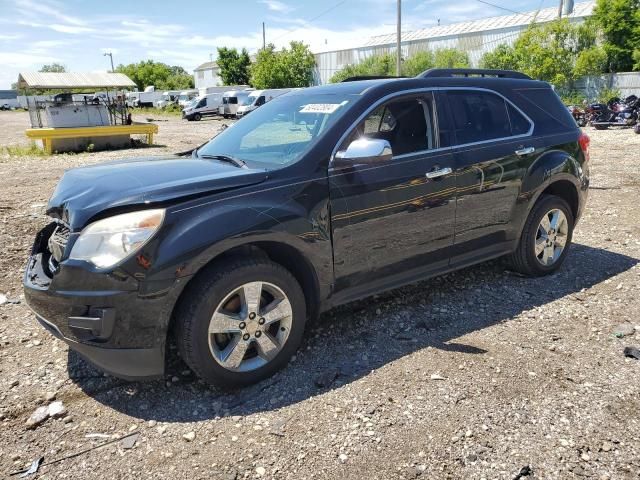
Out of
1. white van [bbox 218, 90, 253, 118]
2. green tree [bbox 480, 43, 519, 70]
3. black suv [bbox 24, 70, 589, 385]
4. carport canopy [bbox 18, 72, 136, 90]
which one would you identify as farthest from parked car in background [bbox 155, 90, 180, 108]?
black suv [bbox 24, 70, 589, 385]

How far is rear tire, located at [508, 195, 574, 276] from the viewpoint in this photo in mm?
4699

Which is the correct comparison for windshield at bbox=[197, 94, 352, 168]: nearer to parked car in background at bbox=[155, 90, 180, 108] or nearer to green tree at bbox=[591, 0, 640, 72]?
green tree at bbox=[591, 0, 640, 72]

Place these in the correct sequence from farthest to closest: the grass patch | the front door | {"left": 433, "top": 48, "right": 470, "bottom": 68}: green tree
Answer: {"left": 433, "top": 48, "right": 470, "bottom": 68}: green tree < the grass patch < the front door

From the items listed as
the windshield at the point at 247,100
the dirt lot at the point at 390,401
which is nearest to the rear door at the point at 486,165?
the dirt lot at the point at 390,401

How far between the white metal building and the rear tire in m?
81.0

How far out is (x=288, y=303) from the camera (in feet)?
10.6

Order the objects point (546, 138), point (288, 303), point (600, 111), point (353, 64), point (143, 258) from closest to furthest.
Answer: point (143, 258)
point (288, 303)
point (546, 138)
point (600, 111)
point (353, 64)

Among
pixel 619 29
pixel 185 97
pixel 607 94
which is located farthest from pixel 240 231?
pixel 185 97

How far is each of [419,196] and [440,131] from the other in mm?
596

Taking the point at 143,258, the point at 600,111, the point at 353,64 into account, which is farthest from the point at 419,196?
the point at 353,64

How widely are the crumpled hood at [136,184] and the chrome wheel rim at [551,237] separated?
9.49 ft

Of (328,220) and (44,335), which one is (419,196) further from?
(44,335)

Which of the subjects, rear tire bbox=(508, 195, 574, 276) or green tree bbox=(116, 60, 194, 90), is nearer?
rear tire bbox=(508, 195, 574, 276)

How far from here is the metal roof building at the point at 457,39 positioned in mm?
37906
